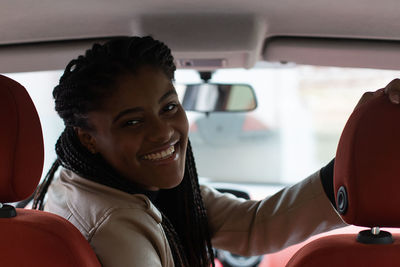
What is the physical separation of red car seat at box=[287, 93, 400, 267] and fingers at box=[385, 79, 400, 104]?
0.01 metres

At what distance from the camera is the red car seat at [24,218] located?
4.83 ft

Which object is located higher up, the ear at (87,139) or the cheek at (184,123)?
the cheek at (184,123)

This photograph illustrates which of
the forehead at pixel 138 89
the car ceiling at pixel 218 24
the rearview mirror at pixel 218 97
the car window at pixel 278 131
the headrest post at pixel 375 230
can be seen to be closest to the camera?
the headrest post at pixel 375 230

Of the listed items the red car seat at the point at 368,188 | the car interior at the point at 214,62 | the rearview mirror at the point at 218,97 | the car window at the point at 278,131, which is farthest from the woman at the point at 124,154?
the car window at the point at 278,131

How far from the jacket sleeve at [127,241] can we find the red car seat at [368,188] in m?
0.39

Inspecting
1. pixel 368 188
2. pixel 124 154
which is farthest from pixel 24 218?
pixel 368 188

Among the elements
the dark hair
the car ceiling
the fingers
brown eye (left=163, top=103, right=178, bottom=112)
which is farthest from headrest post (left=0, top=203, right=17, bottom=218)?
the fingers

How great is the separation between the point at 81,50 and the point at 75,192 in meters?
0.80

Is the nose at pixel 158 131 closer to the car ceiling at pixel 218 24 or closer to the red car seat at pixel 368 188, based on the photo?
the car ceiling at pixel 218 24

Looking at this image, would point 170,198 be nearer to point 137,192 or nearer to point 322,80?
point 137,192

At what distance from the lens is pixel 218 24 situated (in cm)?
198

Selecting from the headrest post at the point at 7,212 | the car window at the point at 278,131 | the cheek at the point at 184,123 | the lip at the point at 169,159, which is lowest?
the car window at the point at 278,131

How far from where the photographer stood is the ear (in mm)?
1831

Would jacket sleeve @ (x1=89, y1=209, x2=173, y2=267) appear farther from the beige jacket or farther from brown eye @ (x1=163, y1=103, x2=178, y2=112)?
brown eye @ (x1=163, y1=103, x2=178, y2=112)
